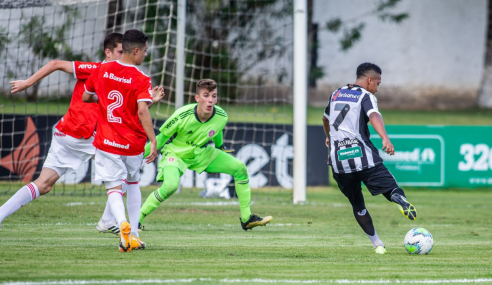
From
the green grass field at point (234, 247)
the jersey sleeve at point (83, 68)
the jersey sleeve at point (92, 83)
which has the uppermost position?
the jersey sleeve at point (83, 68)

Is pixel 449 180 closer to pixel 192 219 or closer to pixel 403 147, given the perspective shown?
pixel 403 147

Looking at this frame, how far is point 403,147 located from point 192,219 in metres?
7.60

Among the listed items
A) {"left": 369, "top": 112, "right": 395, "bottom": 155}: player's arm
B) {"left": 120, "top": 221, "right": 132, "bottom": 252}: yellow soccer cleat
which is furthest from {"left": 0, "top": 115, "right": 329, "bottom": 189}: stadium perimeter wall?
{"left": 120, "top": 221, "right": 132, "bottom": 252}: yellow soccer cleat

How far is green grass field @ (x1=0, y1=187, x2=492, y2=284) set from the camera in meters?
4.86

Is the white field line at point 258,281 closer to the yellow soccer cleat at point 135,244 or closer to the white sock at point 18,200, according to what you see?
the yellow soccer cleat at point 135,244

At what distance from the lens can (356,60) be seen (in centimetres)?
2717

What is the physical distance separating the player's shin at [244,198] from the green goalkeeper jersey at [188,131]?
0.67 meters

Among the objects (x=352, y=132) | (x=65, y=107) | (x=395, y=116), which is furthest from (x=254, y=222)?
(x=395, y=116)

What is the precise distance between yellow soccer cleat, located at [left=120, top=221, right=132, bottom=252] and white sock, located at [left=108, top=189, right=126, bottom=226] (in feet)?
0.28

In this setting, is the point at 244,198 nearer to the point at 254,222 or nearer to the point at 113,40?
the point at 254,222

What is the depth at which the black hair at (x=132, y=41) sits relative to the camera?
5930 mm

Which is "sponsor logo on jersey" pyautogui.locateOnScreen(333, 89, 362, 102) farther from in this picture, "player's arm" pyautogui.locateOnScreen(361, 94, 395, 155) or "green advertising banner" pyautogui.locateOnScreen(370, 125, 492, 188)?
"green advertising banner" pyautogui.locateOnScreen(370, 125, 492, 188)

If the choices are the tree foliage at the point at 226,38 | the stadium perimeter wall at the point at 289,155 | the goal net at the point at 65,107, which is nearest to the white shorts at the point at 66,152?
the goal net at the point at 65,107

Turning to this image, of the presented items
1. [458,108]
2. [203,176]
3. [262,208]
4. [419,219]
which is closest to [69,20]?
[203,176]
